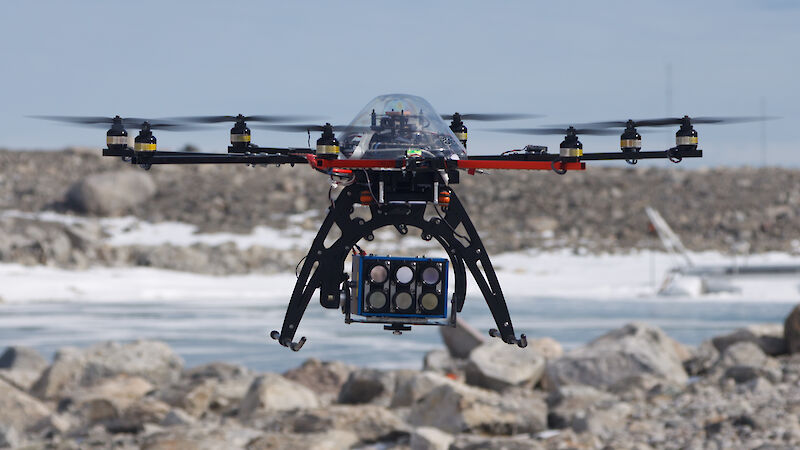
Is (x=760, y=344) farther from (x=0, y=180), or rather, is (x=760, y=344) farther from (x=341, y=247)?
(x=0, y=180)

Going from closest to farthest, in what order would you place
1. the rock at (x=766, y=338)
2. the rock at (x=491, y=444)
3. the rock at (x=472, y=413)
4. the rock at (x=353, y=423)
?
1. the rock at (x=491, y=444)
2. the rock at (x=472, y=413)
3. the rock at (x=353, y=423)
4. the rock at (x=766, y=338)

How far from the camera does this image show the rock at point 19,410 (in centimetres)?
3572

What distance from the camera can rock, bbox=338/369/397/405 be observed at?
37906 mm

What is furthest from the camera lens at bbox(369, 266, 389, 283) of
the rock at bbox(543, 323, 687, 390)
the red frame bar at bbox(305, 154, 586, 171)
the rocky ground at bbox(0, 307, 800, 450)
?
Result: the rock at bbox(543, 323, 687, 390)

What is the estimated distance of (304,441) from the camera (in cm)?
2919

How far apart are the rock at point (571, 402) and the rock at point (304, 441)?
684cm

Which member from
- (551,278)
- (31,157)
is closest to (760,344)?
(551,278)

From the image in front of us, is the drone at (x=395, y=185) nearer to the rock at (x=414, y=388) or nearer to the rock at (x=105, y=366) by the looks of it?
the rock at (x=414, y=388)

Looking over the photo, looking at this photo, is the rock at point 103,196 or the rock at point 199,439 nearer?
the rock at point 199,439

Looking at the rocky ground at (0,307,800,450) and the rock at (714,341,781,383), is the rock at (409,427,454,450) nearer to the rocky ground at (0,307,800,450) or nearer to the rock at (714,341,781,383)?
the rocky ground at (0,307,800,450)

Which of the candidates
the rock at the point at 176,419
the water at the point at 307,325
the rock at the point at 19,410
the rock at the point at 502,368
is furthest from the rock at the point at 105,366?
the rock at the point at 502,368

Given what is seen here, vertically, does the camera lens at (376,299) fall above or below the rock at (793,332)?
above

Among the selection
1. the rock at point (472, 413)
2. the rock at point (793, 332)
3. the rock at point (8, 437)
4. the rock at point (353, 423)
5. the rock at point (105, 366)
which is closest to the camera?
the rock at point (472, 413)

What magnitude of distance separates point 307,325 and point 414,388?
36.3 m
